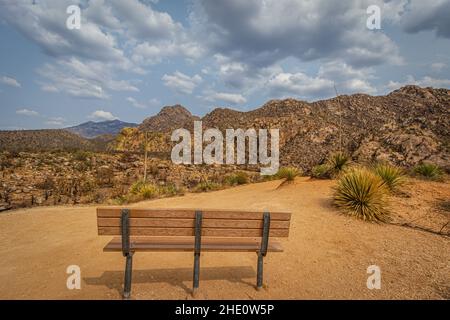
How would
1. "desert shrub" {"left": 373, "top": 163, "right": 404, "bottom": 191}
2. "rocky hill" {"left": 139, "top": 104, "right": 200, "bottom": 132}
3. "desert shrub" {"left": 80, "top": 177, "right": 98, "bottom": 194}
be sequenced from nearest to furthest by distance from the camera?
"desert shrub" {"left": 373, "top": 163, "right": 404, "bottom": 191}
"desert shrub" {"left": 80, "top": 177, "right": 98, "bottom": 194}
"rocky hill" {"left": 139, "top": 104, "right": 200, "bottom": 132}

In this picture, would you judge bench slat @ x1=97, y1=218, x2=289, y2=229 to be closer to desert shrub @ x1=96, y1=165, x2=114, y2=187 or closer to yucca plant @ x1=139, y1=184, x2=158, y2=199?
yucca plant @ x1=139, y1=184, x2=158, y2=199

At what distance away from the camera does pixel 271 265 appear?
16.5 ft

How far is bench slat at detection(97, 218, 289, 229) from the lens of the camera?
364 centimetres

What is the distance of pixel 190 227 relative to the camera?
3760 mm

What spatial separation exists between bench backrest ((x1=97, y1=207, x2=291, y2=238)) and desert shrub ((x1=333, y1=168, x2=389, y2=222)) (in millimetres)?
4407

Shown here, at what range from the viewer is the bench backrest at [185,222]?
364 centimetres

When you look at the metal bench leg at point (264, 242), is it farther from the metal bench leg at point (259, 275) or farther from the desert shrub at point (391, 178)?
the desert shrub at point (391, 178)

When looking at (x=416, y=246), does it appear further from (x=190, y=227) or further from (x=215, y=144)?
(x=215, y=144)

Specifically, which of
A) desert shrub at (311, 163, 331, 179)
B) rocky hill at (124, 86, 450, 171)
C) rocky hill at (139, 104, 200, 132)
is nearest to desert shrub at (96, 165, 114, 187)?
rocky hill at (124, 86, 450, 171)

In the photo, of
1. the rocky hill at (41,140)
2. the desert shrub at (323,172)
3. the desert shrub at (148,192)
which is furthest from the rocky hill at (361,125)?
the rocky hill at (41,140)

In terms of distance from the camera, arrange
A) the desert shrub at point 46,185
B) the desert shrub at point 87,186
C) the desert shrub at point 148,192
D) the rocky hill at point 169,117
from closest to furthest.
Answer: the desert shrub at point 148,192 → the desert shrub at point 87,186 → the desert shrub at point 46,185 → the rocky hill at point 169,117

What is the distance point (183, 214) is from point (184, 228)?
0.18 meters

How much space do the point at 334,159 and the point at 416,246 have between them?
259 inches
